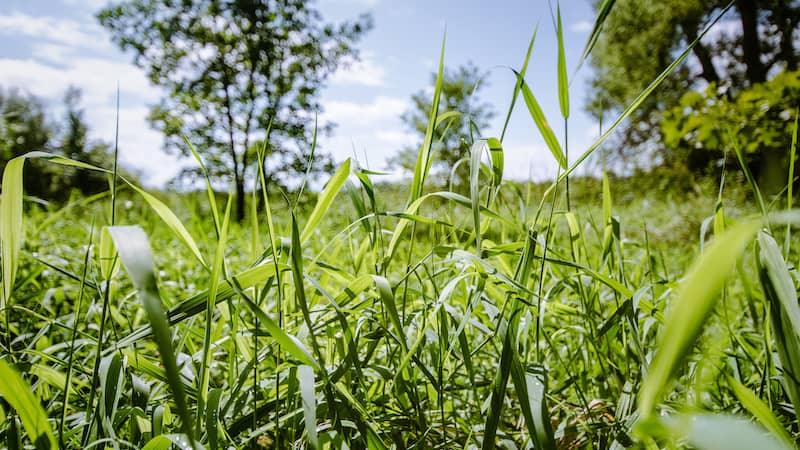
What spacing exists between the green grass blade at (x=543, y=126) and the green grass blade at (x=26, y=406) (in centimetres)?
57

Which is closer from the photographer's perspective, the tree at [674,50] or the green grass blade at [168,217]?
the green grass blade at [168,217]

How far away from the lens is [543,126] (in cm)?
56

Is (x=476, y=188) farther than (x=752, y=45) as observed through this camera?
No

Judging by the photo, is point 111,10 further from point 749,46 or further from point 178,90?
point 749,46

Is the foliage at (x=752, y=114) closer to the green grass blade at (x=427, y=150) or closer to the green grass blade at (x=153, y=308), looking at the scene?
the green grass blade at (x=427, y=150)

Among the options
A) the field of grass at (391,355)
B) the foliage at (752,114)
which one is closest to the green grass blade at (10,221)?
the field of grass at (391,355)

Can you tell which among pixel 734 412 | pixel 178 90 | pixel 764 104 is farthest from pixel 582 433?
pixel 178 90

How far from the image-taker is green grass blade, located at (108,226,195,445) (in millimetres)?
270

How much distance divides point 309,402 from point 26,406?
236mm

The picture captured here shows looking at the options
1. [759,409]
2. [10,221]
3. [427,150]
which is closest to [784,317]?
[759,409]

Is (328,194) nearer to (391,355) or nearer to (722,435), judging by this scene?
(391,355)

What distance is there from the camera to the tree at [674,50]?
34.8 ft

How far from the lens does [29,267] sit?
1451 millimetres

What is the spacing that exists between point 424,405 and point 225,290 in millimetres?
453
